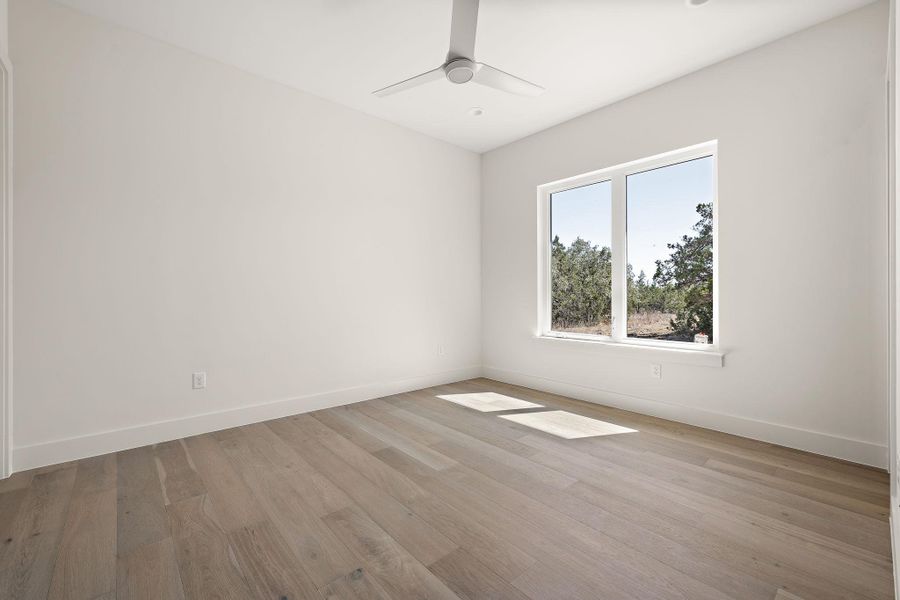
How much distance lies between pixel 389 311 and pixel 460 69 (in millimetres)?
2339

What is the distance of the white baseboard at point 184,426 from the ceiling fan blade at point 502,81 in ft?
8.88

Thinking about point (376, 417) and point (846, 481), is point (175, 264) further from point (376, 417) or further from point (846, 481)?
point (846, 481)

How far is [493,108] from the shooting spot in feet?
11.8

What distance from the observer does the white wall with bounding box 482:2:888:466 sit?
7.61 ft

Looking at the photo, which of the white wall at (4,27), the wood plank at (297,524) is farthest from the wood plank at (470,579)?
the white wall at (4,27)

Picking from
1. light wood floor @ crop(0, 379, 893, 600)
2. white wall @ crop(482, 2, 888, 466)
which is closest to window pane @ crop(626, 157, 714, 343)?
white wall @ crop(482, 2, 888, 466)

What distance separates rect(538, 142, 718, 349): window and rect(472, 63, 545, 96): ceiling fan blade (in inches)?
57.6

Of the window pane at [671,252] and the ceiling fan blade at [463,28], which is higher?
the ceiling fan blade at [463,28]

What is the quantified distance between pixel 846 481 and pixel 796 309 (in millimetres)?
1012

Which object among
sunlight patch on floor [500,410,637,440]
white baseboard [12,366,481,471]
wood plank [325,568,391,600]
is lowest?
wood plank [325,568,391,600]

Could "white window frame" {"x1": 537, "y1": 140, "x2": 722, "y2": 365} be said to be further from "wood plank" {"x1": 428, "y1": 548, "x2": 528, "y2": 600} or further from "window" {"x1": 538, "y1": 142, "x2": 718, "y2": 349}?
"wood plank" {"x1": 428, "y1": 548, "x2": 528, "y2": 600}

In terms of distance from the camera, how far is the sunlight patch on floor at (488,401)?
3520mm

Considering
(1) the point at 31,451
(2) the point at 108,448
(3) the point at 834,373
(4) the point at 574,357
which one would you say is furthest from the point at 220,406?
(3) the point at 834,373

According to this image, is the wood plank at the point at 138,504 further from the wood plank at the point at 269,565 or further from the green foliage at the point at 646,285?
the green foliage at the point at 646,285
